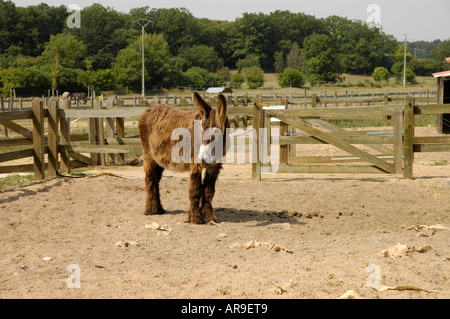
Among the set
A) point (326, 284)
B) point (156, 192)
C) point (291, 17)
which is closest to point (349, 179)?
point (156, 192)

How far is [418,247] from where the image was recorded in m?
5.35

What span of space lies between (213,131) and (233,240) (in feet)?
4.50

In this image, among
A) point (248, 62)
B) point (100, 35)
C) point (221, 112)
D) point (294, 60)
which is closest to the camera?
point (221, 112)

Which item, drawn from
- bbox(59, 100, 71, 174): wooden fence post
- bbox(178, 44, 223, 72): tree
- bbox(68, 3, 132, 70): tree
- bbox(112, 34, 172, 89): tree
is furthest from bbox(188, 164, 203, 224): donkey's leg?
bbox(178, 44, 223, 72): tree

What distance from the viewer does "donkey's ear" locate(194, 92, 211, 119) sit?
20.5ft

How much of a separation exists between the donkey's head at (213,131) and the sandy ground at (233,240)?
991mm

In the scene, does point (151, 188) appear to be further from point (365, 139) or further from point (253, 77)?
point (253, 77)

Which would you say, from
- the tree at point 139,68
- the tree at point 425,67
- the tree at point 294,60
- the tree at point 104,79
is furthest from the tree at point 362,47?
the tree at point 104,79

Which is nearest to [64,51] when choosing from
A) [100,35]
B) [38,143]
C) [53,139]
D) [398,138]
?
[100,35]

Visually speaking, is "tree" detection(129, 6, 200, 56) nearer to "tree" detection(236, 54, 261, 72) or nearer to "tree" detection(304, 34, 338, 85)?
"tree" detection(236, 54, 261, 72)

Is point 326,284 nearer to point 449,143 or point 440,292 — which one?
point 440,292

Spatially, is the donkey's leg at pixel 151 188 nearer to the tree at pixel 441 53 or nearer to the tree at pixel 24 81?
the tree at pixel 24 81

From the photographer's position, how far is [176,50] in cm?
10606
